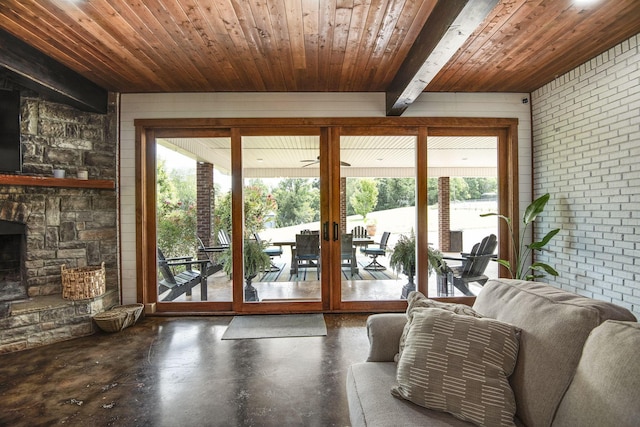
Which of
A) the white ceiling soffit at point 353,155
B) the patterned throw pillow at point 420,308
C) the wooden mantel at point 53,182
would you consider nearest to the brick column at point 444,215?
the white ceiling soffit at point 353,155

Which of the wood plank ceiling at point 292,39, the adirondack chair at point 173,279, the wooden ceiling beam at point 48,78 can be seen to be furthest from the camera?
the adirondack chair at point 173,279

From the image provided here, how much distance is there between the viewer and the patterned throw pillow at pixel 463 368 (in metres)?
1.25

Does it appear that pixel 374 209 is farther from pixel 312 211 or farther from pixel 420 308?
pixel 420 308

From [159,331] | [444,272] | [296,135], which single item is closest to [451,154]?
[444,272]

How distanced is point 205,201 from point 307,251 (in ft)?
4.92

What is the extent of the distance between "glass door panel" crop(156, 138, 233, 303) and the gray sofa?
9.54ft

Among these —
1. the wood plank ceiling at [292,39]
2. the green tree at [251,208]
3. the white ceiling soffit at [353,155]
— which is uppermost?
the wood plank ceiling at [292,39]

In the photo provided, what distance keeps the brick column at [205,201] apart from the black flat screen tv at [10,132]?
177cm

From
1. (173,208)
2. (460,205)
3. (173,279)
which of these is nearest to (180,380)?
(173,279)

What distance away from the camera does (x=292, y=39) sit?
2734mm

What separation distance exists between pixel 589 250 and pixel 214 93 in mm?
4650

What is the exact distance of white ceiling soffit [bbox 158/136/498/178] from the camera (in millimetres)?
4031

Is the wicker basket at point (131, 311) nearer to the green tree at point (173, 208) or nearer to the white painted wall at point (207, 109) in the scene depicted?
the white painted wall at point (207, 109)

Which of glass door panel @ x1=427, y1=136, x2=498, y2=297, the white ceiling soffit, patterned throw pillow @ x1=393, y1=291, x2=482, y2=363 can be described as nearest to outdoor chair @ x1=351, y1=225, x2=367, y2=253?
the white ceiling soffit
